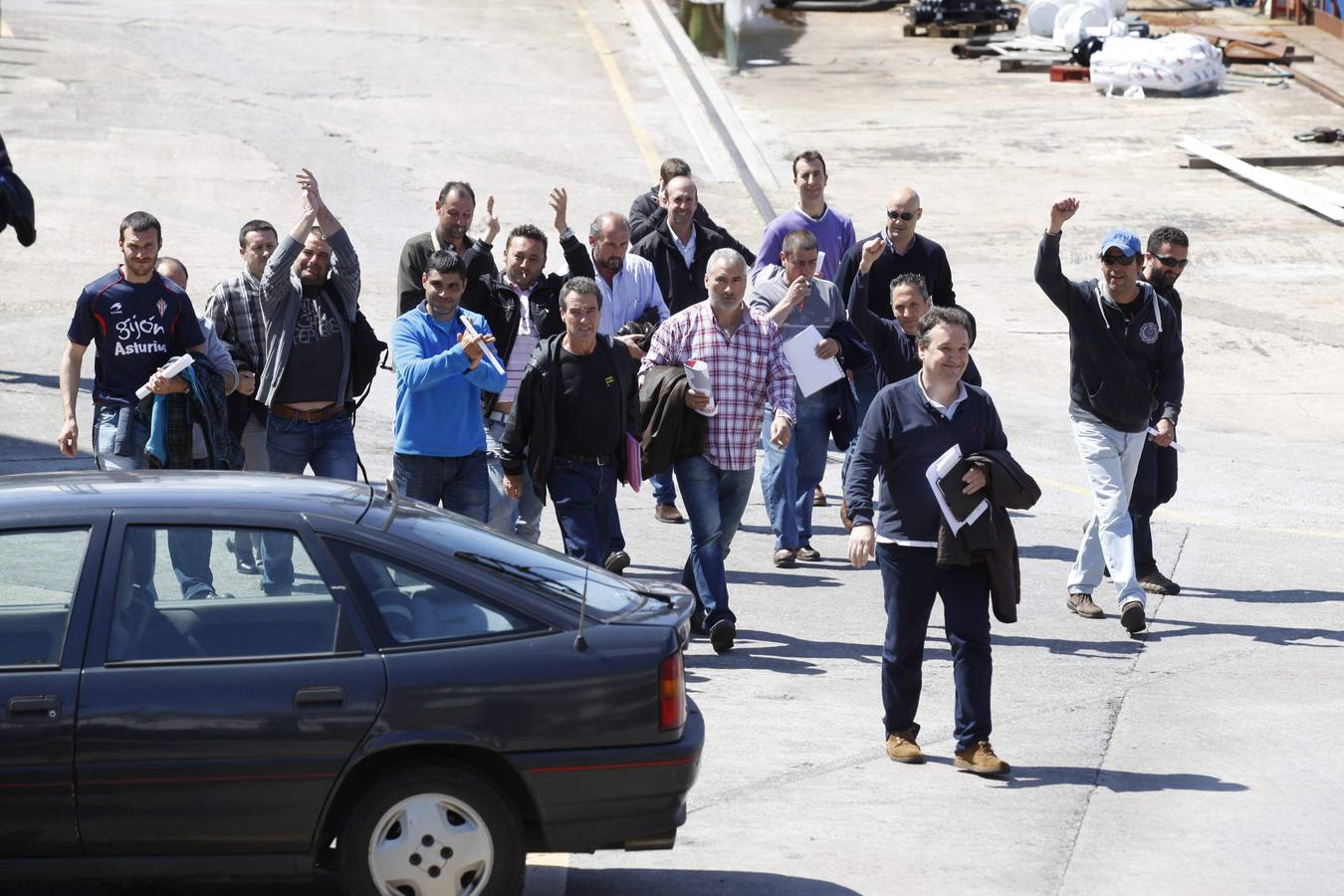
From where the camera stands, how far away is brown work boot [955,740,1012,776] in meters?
7.57

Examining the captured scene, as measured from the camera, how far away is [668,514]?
11945 mm

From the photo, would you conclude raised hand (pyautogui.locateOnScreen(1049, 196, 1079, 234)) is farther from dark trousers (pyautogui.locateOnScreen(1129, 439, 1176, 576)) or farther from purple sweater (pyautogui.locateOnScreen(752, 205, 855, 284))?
purple sweater (pyautogui.locateOnScreen(752, 205, 855, 284))

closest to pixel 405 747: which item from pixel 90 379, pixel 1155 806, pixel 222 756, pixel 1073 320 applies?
pixel 222 756

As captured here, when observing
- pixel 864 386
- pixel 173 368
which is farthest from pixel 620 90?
pixel 173 368

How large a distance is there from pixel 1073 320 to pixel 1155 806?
334 cm

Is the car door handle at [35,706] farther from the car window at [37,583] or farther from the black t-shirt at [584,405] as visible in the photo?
the black t-shirt at [584,405]

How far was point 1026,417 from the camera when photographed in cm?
1479

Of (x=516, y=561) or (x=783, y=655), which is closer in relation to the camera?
(x=516, y=561)

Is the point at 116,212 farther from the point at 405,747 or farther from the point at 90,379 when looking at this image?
the point at 405,747

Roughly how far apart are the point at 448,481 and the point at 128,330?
5.57 ft

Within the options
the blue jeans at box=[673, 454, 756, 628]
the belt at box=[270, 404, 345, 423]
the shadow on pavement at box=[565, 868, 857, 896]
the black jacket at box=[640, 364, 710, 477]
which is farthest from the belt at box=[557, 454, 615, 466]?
the shadow on pavement at box=[565, 868, 857, 896]

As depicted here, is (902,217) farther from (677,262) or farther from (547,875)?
(547,875)

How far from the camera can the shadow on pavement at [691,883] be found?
253 inches

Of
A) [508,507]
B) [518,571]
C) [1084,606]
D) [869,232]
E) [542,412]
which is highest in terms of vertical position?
[518,571]
